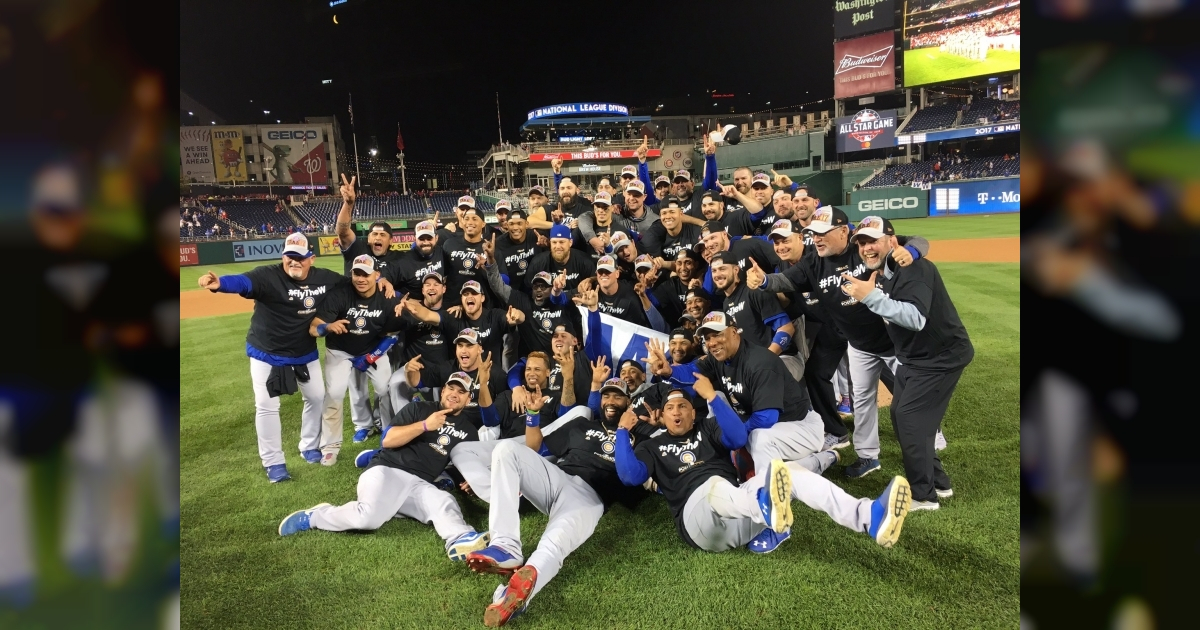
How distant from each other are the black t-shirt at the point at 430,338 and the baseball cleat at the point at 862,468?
4.59 metres

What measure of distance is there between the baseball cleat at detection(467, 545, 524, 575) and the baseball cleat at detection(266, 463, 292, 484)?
3446 mm

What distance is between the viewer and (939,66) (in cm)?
4384

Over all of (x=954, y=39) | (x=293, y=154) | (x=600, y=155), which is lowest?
(x=600, y=155)

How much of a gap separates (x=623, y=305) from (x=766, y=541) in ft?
11.7

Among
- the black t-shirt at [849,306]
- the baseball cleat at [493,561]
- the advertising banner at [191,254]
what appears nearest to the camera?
the baseball cleat at [493,561]

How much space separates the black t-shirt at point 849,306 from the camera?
6332mm

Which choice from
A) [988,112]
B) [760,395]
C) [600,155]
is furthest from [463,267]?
[600,155]

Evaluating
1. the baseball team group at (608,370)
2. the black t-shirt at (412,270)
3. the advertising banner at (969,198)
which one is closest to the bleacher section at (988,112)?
the advertising banner at (969,198)

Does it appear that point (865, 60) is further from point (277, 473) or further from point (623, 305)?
point (277, 473)

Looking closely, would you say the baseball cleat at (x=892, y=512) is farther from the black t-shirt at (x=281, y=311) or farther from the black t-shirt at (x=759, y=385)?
the black t-shirt at (x=281, y=311)

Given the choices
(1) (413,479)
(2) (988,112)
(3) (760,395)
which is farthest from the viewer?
(2) (988,112)

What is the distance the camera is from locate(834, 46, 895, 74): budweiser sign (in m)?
46.7
